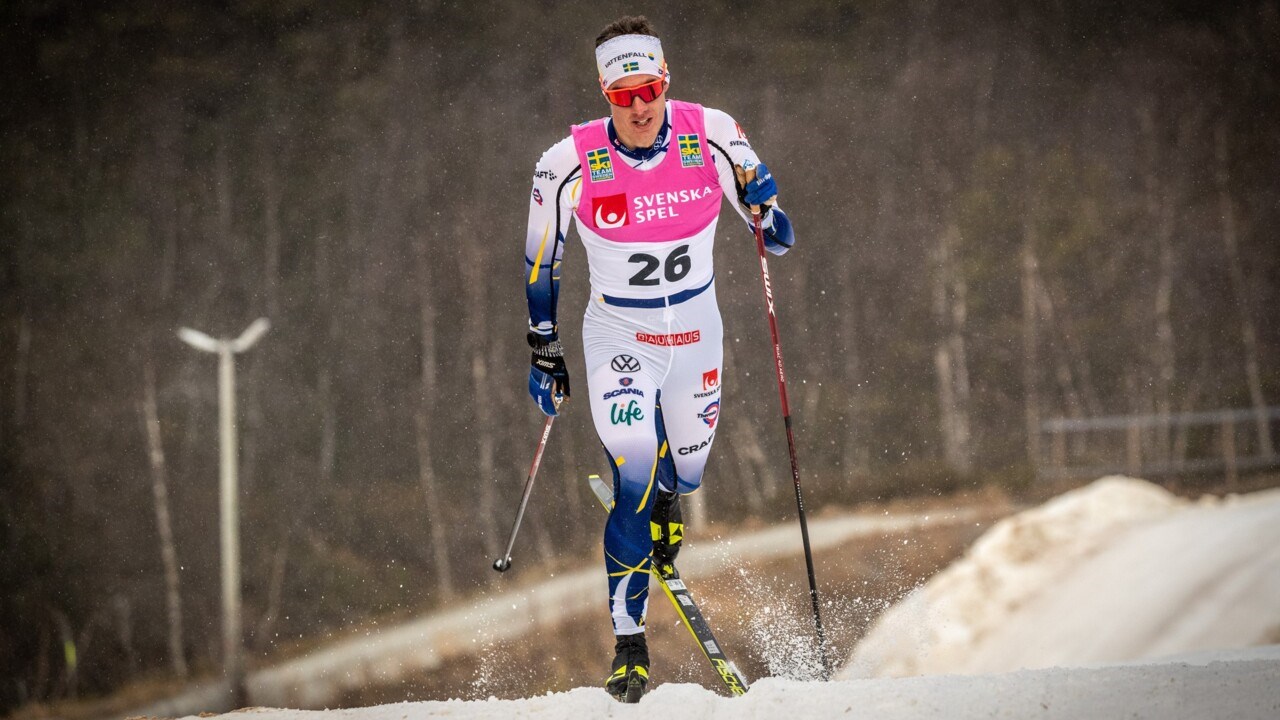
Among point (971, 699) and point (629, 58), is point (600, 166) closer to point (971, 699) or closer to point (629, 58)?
point (629, 58)

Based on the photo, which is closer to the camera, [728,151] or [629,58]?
[629,58]

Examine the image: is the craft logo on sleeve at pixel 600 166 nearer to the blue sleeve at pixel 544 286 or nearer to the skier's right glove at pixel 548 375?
the blue sleeve at pixel 544 286

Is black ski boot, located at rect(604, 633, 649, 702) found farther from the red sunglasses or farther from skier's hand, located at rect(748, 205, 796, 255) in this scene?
the red sunglasses

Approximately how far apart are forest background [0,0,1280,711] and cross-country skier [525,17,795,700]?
23221 millimetres

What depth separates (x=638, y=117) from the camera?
214 inches

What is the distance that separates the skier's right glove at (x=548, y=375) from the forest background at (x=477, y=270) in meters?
23.0

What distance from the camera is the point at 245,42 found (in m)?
34.2

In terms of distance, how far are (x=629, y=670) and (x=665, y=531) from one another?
1122 millimetres

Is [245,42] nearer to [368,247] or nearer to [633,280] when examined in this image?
[368,247]

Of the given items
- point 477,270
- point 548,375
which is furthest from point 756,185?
point 477,270

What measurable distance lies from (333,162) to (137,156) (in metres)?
5.97

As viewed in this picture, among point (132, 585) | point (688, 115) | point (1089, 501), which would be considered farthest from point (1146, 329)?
point (688, 115)

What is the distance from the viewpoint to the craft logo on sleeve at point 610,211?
18.2 ft

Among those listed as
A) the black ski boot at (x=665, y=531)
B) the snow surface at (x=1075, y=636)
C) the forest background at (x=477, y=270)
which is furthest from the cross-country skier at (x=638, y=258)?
the forest background at (x=477, y=270)
